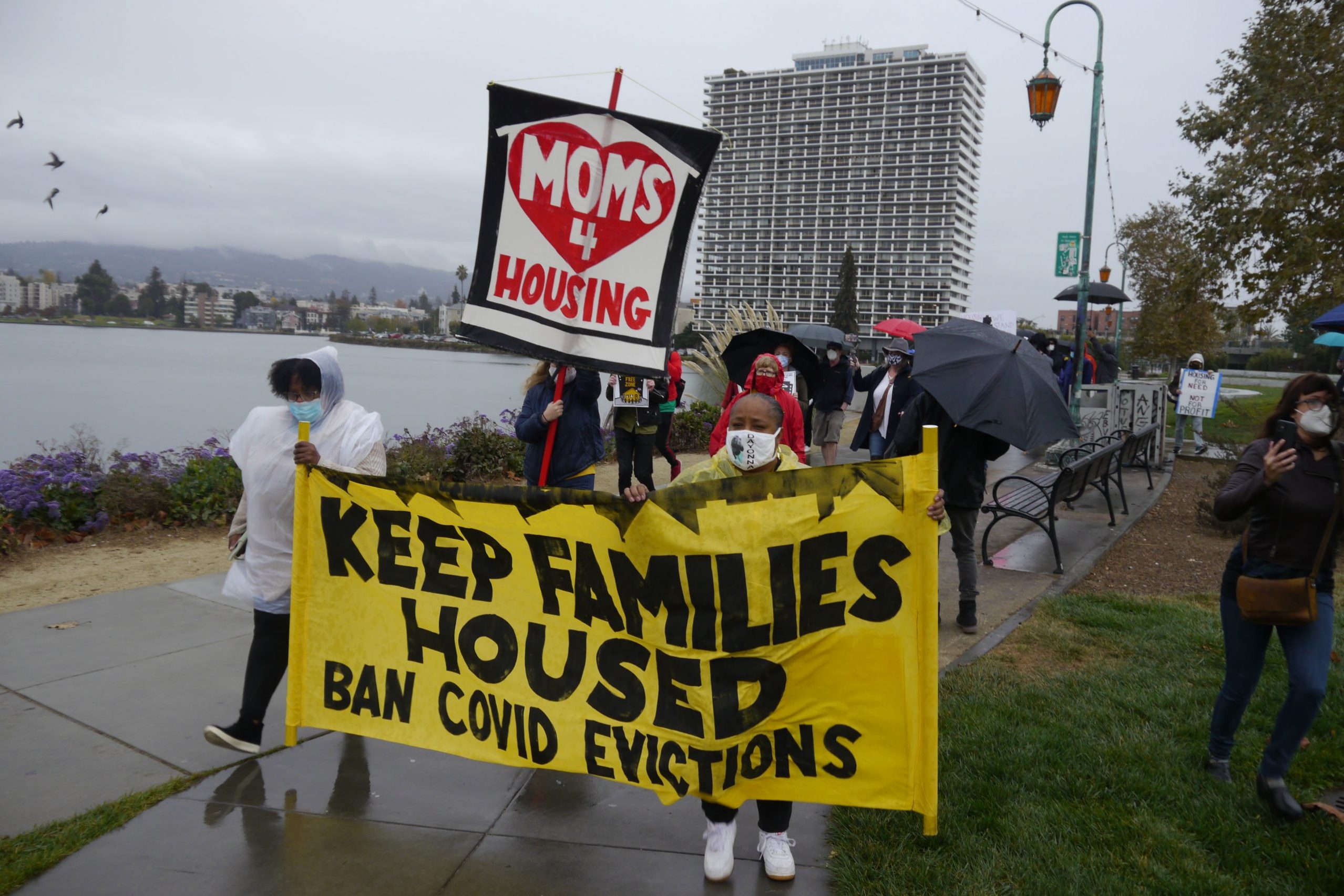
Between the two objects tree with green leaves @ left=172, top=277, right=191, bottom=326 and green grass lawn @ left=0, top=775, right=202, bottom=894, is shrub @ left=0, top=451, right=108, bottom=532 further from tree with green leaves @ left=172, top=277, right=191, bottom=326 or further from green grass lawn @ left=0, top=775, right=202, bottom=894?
tree with green leaves @ left=172, top=277, right=191, bottom=326

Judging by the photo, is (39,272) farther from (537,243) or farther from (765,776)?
(765,776)

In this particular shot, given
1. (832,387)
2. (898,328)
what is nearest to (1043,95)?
(898,328)

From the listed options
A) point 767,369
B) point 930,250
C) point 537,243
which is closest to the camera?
point 537,243

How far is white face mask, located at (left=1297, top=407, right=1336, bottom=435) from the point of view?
3521 millimetres

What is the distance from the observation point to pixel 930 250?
157500 millimetres

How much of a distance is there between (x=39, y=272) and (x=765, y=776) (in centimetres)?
1483

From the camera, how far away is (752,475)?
3.28 metres

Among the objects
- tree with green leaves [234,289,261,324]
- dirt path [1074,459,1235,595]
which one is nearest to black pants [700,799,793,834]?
dirt path [1074,459,1235,595]

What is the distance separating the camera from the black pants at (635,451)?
29.4 feet

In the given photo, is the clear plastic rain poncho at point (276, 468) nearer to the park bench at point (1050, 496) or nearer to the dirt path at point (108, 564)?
the dirt path at point (108, 564)

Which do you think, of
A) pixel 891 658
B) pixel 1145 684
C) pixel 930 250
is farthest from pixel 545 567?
pixel 930 250

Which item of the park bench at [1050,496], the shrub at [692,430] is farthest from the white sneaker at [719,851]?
the shrub at [692,430]

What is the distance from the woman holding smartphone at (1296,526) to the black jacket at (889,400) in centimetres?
530

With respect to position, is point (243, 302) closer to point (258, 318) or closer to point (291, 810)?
point (258, 318)
